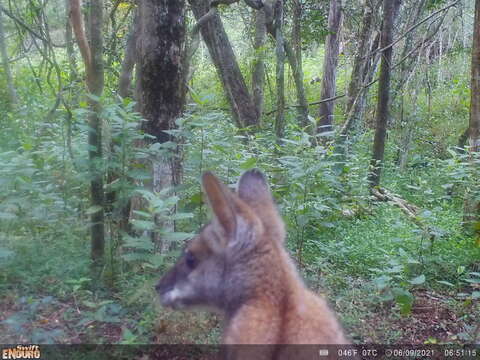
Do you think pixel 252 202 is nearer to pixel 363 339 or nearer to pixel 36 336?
pixel 36 336

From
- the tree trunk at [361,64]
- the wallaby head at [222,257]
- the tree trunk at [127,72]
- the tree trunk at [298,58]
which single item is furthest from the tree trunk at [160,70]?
the tree trunk at [361,64]

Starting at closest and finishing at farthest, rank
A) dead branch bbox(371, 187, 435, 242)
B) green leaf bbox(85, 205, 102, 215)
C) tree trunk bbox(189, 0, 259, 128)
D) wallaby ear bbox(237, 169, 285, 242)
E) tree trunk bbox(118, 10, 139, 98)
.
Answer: wallaby ear bbox(237, 169, 285, 242)
green leaf bbox(85, 205, 102, 215)
dead branch bbox(371, 187, 435, 242)
tree trunk bbox(118, 10, 139, 98)
tree trunk bbox(189, 0, 259, 128)

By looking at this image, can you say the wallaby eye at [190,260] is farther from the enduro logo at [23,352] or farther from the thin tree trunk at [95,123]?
the thin tree trunk at [95,123]

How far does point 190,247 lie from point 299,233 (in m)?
3.34

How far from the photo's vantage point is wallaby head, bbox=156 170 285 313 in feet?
8.20

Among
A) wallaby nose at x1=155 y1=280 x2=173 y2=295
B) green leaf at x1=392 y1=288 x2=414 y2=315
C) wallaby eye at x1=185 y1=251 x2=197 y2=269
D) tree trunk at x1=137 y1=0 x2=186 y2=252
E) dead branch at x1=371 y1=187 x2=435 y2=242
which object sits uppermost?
tree trunk at x1=137 y1=0 x2=186 y2=252

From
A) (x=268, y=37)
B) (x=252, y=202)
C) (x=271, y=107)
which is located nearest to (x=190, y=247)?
(x=252, y=202)

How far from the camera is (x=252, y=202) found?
304 cm

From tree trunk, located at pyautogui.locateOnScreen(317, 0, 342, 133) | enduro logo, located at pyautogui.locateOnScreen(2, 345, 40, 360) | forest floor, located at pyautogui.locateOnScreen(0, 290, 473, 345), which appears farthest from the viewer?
tree trunk, located at pyautogui.locateOnScreen(317, 0, 342, 133)

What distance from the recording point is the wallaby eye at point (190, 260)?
280 centimetres

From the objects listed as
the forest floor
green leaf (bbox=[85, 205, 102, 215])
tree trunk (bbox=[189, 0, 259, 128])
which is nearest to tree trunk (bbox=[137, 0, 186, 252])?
green leaf (bbox=[85, 205, 102, 215])

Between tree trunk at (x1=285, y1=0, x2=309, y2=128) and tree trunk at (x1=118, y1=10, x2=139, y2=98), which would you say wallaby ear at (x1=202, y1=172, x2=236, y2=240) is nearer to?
tree trunk at (x1=118, y1=10, x2=139, y2=98)

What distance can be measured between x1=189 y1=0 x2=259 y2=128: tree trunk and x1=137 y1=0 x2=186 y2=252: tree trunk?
5.20m

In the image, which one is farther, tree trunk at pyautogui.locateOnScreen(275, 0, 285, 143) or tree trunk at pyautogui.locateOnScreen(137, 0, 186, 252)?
tree trunk at pyautogui.locateOnScreen(275, 0, 285, 143)
